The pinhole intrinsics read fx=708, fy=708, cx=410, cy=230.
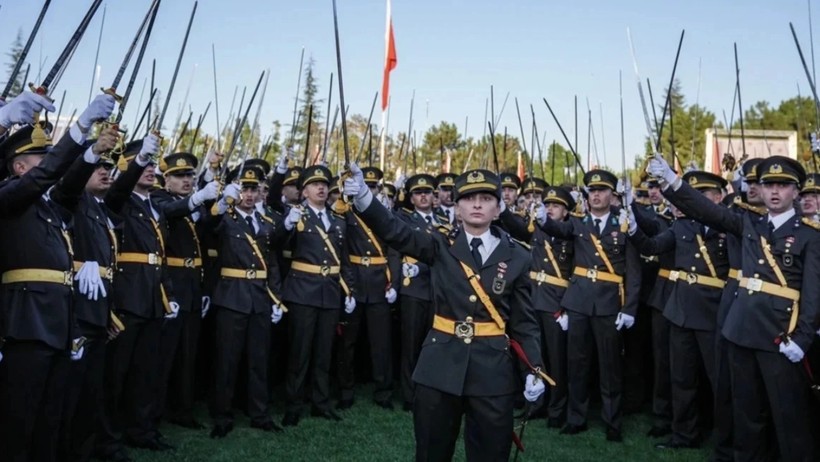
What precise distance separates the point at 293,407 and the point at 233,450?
120cm

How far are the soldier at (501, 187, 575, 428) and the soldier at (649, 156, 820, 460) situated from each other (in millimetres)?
2526

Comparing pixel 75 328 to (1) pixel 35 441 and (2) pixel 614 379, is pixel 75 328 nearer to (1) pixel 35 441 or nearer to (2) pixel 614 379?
(1) pixel 35 441

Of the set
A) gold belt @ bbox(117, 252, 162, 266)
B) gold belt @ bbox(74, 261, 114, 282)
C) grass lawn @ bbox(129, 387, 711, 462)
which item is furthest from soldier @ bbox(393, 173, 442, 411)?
gold belt @ bbox(74, 261, 114, 282)

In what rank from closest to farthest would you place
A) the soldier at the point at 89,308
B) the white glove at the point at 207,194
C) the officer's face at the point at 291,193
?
the soldier at the point at 89,308 → the white glove at the point at 207,194 → the officer's face at the point at 291,193

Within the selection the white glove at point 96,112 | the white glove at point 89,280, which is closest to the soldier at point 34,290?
the white glove at point 96,112

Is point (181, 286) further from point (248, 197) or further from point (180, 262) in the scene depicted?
point (248, 197)

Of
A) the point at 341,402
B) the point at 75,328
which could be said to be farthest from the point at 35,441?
the point at 341,402

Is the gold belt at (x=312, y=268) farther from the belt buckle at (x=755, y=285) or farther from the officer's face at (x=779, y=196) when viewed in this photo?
the officer's face at (x=779, y=196)

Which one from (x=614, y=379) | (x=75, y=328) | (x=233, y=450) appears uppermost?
(x=75, y=328)

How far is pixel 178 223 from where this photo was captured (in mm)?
7477

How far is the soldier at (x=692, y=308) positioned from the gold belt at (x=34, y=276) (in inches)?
212

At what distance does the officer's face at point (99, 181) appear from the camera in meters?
5.82

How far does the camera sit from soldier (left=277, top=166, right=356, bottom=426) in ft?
26.3

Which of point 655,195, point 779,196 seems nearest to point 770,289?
point 779,196
